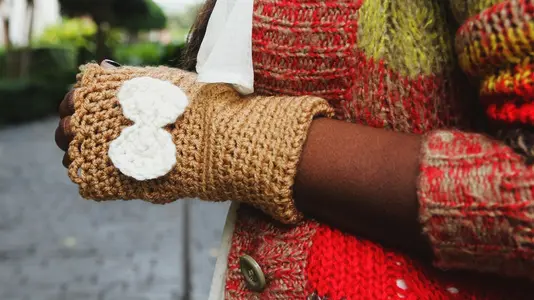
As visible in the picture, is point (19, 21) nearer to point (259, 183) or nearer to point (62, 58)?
point (62, 58)

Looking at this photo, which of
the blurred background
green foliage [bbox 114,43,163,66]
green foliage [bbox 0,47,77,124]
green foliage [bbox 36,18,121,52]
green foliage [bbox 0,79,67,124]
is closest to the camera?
the blurred background

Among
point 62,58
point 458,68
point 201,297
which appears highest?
point 458,68

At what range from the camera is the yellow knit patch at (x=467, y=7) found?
0.71m

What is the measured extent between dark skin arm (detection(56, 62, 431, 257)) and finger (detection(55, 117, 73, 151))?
40 centimetres

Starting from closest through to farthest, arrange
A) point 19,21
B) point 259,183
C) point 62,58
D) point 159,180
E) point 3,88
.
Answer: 1. point 259,183
2. point 159,180
3. point 3,88
4. point 62,58
5. point 19,21

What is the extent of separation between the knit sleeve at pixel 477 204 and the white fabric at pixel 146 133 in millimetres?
391

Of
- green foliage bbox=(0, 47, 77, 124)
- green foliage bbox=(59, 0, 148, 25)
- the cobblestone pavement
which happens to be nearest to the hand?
the cobblestone pavement

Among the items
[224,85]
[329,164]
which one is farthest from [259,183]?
[224,85]

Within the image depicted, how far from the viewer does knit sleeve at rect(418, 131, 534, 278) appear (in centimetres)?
69

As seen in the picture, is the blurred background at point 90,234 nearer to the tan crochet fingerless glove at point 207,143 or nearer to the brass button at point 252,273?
the tan crochet fingerless glove at point 207,143

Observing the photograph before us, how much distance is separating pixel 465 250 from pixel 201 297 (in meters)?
3.35

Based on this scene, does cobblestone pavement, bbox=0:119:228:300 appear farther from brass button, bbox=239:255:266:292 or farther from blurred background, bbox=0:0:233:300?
brass button, bbox=239:255:266:292

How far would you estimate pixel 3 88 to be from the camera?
10133 mm

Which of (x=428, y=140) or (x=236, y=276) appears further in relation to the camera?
(x=236, y=276)
